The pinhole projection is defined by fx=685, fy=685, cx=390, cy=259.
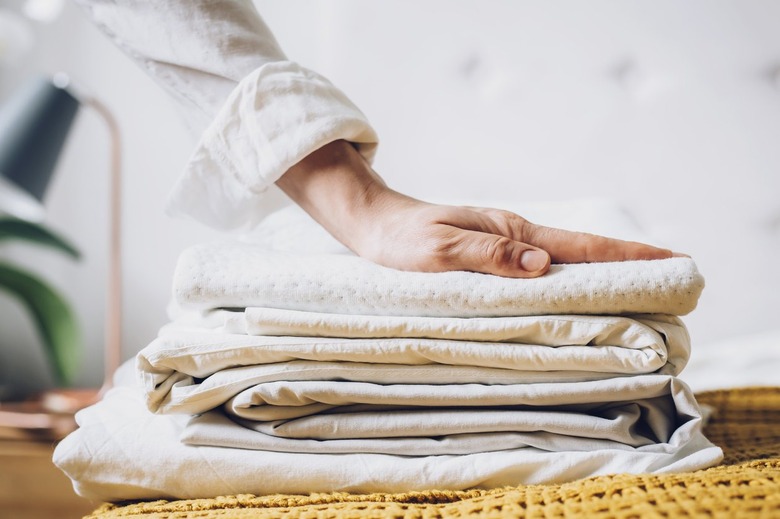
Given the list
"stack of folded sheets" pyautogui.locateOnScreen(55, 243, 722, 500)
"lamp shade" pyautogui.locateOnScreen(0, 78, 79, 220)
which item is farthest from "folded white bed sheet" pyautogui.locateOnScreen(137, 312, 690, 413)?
"lamp shade" pyautogui.locateOnScreen(0, 78, 79, 220)

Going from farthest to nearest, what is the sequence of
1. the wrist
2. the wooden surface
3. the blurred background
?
1. the wooden surface
2. the blurred background
3. the wrist

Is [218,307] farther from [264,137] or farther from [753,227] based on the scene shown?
[753,227]

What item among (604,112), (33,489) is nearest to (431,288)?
(604,112)

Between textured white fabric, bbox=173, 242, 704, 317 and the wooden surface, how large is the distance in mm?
990

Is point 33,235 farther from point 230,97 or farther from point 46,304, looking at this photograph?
point 230,97

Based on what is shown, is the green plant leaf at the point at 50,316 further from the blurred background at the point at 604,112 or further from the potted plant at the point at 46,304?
the blurred background at the point at 604,112

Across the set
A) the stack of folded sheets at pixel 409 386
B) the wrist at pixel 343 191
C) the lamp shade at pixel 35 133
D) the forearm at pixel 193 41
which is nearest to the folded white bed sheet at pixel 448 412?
the stack of folded sheets at pixel 409 386

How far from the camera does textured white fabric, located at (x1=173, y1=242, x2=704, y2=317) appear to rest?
45cm

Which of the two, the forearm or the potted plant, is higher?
the forearm

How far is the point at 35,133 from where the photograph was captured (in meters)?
1.24

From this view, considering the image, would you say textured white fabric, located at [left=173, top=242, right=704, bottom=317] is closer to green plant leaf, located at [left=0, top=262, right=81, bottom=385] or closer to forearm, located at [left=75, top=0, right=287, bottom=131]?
forearm, located at [left=75, top=0, right=287, bottom=131]

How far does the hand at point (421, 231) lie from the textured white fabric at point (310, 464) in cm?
10

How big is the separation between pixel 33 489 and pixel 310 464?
1078mm

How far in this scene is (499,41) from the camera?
1247mm
